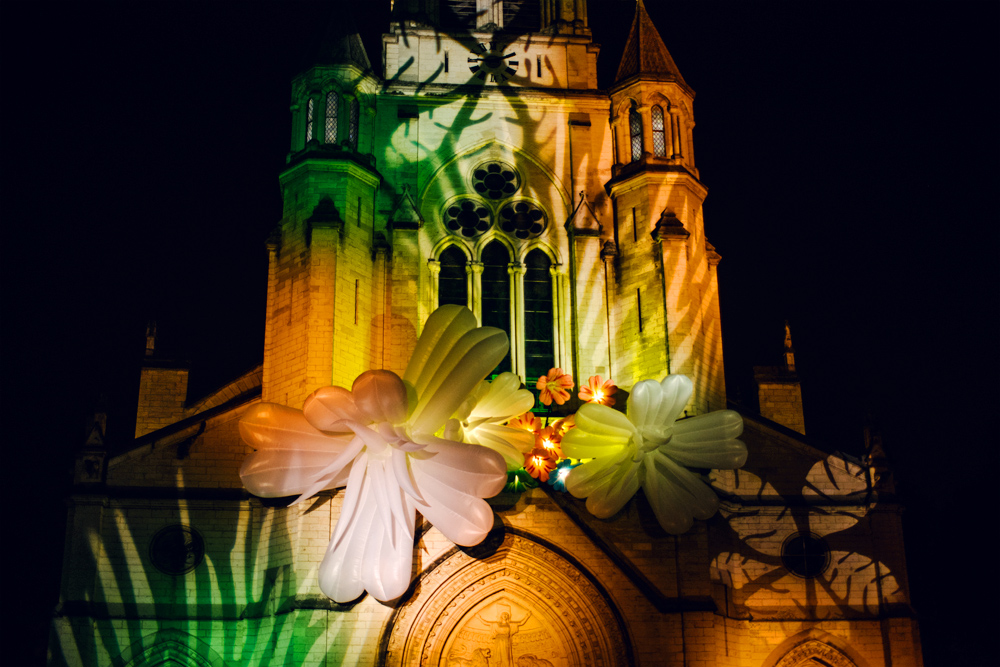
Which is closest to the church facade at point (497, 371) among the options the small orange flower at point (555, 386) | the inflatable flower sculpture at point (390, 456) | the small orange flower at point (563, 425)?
the small orange flower at point (563, 425)

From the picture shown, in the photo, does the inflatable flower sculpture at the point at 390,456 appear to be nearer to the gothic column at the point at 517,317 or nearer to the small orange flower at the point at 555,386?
the small orange flower at the point at 555,386

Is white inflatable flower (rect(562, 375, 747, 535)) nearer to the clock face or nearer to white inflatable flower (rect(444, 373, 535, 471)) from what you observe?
white inflatable flower (rect(444, 373, 535, 471))

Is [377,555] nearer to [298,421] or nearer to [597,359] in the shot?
[298,421]

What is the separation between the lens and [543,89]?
24203 millimetres

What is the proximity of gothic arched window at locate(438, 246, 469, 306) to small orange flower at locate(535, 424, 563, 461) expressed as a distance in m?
4.65

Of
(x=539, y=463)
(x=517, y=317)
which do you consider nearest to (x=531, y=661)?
(x=539, y=463)

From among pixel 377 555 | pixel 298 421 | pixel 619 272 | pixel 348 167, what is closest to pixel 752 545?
pixel 619 272

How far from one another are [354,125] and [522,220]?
4.04 metres

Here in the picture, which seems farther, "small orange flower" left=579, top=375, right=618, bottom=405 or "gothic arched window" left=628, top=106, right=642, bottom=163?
"gothic arched window" left=628, top=106, right=642, bottom=163

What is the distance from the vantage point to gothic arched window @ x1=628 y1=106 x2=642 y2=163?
77.4ft

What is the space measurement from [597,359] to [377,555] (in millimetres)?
7769

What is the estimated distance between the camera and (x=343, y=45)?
23125mm

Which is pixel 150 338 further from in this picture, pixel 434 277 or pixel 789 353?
pixel 789 353

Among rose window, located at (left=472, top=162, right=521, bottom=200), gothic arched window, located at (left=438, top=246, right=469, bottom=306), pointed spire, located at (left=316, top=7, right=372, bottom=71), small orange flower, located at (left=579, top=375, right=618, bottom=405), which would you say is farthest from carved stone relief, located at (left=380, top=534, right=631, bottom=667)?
pointed spire, located at (left=316, top=7, right=372, bottom=71)
